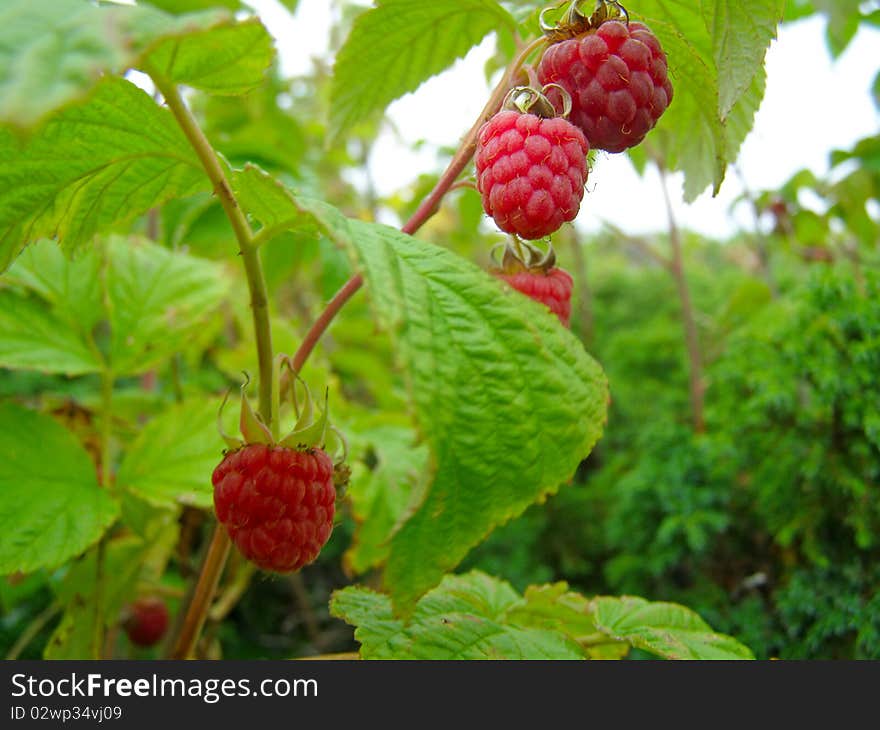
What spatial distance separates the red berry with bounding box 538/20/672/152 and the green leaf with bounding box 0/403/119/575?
2.38ft

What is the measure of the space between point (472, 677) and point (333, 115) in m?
0.64

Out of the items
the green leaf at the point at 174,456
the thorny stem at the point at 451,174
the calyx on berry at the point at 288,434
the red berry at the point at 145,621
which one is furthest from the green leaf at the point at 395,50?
the red berry at the point at 145,621

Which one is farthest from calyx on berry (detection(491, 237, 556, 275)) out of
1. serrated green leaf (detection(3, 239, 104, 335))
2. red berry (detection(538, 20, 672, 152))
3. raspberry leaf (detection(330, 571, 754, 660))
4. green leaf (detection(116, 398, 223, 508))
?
serrated green leaf (detection(3, 239, 104, 335))

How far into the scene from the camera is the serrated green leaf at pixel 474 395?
19.4 inches

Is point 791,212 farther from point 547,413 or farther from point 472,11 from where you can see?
point 547,413

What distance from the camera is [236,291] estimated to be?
89.0 inches

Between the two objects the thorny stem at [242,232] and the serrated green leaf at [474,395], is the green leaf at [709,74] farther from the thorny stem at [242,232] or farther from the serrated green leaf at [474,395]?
the thorny stem at [242,232]

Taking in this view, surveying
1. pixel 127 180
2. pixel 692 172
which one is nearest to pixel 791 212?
pixel 692 172

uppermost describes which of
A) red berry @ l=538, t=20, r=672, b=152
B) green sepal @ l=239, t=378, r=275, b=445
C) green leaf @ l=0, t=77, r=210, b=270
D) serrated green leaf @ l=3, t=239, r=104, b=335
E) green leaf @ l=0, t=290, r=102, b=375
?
red berry @ l=538, t=20, r=672, b=152

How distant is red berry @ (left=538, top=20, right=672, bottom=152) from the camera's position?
625 mm

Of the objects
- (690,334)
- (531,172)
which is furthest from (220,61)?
(690,334)

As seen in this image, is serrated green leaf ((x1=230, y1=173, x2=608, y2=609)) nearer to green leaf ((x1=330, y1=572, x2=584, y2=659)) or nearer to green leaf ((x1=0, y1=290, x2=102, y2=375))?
green leaf ((x1=330, y1=572, x2=584, y2=659))

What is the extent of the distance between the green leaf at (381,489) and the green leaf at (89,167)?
2.31 feet

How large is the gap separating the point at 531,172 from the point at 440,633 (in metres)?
0.46
